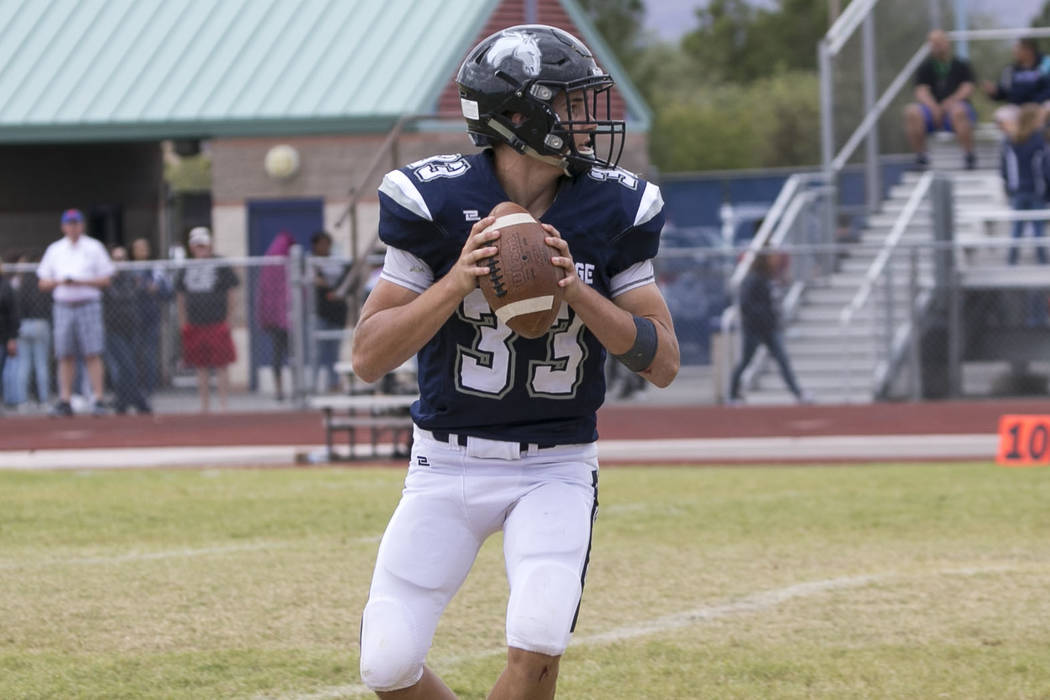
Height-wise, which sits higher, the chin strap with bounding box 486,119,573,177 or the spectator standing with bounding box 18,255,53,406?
the chin strap with bounding box 486,119,573,177

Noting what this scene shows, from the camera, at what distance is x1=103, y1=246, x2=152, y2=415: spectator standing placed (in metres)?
16.2

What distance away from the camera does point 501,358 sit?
3.95m

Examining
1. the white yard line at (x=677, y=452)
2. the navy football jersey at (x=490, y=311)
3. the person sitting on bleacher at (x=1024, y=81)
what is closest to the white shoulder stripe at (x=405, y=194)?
the navy football jersey at (x=490, y=311)

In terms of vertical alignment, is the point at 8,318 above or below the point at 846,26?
below

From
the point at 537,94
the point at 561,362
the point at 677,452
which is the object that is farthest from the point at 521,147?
the point at 677,452

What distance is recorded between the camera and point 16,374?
16.6 meters

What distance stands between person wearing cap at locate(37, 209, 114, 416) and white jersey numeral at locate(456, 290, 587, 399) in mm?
12483

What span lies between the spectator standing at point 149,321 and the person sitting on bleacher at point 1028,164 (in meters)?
8.71

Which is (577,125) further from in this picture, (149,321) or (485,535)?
(149,321)

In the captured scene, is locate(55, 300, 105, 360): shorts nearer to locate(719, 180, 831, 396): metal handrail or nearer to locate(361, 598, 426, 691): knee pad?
locate(719, 180, 831, 396): metal handrail

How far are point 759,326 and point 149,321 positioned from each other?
5966 millimetres

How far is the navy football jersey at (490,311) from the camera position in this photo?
394 centimetres

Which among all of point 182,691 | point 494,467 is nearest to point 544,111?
point 494,467

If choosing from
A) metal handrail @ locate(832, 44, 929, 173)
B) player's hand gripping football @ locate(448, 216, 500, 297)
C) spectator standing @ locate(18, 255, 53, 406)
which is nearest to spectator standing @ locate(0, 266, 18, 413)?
spectator standing @ locate(18, 255, 53, 406)
